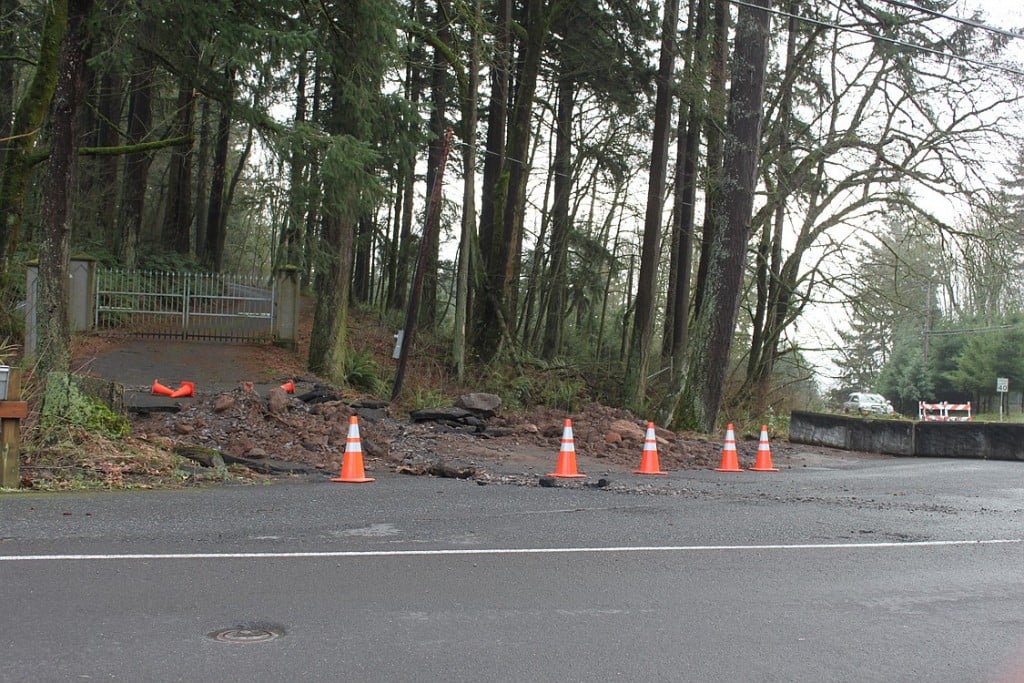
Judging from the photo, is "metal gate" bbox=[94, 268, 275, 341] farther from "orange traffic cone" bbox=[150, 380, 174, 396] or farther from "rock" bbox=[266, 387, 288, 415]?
"rock" bbox=[266, 387, 288, 415]

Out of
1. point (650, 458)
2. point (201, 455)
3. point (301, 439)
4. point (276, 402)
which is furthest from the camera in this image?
point (276, 402)

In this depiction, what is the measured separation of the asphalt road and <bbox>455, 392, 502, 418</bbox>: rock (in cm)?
838

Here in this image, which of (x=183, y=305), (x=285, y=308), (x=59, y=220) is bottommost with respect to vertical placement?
(x=183, y=305)

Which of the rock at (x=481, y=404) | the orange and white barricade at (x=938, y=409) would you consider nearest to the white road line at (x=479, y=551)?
the rock at (x=481, y=404)

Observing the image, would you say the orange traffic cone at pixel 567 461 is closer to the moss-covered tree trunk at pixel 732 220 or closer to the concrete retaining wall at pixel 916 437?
the moss-covered tree trunk at pixel 732 220

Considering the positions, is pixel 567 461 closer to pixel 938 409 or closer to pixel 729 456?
pixel 729 456

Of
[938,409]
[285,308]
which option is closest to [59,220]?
[285,308]

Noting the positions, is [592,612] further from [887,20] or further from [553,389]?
[887,20]

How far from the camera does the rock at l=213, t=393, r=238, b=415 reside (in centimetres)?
1537

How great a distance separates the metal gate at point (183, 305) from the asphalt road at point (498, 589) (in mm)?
14463

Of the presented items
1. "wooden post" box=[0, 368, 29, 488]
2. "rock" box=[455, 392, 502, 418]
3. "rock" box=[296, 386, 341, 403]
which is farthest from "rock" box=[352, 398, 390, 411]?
"wooden post" box=[0, 368, 29, 488]

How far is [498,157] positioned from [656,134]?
4272mm

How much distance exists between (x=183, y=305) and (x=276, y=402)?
927cm

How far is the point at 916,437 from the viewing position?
1934cm
